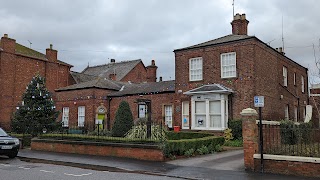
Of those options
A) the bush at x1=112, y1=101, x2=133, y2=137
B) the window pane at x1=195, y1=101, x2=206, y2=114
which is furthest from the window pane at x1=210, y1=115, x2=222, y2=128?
the bush at x1=112, y1=101, x2=133, y2=137

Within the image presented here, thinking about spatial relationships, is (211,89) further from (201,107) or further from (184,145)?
(184,145)

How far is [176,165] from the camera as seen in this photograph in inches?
495

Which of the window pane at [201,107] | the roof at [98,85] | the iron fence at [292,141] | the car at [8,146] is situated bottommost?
the car at [8,146]

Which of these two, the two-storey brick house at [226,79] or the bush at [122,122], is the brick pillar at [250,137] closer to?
the bush at [122,122]

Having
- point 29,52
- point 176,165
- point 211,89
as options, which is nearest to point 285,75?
point 211,89

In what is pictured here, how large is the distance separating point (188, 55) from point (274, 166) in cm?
1395

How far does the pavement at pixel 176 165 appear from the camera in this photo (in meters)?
10.6

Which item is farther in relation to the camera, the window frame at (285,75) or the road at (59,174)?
the window frame at (285,75)

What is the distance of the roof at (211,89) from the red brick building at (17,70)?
17.4m

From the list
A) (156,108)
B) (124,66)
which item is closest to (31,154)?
(156,108)

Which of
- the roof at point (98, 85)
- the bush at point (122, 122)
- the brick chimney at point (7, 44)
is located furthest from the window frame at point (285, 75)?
the brick chimney at point (7, 44)

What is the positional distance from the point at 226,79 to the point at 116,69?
2599 cm

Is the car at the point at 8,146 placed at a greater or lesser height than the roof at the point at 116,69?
lesser

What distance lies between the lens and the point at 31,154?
16922 millimetres
